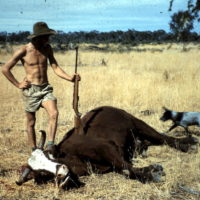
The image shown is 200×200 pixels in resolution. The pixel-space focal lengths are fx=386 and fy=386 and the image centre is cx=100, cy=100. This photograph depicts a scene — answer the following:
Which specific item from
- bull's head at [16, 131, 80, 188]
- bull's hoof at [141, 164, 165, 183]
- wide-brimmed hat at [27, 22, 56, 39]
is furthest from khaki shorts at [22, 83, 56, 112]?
bull's hoof at [141, 164, 165, 183]

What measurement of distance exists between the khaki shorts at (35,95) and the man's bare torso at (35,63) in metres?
0.09

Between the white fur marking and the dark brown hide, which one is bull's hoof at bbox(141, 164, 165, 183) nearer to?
the dark brown hide

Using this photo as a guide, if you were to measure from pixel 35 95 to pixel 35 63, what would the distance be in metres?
0.48

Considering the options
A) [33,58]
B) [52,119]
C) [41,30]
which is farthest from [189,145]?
[41,30]

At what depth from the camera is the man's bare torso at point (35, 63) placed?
5.77 metres

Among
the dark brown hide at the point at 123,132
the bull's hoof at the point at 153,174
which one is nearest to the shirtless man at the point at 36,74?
the dark brown hide at the point at 123,132

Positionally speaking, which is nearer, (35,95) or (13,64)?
(13,64)

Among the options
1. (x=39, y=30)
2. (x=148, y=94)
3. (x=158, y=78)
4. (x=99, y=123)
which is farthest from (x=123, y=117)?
(x=158, y=78)

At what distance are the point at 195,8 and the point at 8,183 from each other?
311 inches

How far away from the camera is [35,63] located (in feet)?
19.0

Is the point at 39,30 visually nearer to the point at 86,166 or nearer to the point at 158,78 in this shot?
the point at 86,166

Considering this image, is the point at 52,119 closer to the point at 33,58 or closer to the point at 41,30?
the point at 33,58

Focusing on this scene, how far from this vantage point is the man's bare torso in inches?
227

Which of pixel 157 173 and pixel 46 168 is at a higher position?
pixel 46 168
